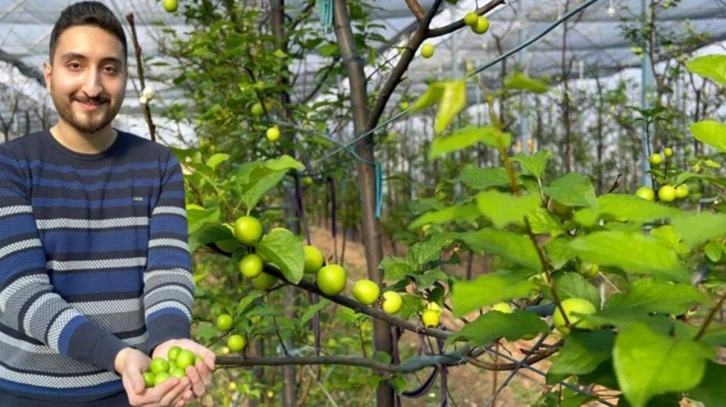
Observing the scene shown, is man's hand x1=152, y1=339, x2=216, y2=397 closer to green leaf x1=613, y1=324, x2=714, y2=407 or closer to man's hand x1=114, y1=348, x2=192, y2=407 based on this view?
man's hand x1=114, y1=348, x2=192, y2=407

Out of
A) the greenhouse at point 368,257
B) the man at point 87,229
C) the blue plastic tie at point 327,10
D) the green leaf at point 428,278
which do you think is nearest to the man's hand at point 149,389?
the greenhouse at point 368,257

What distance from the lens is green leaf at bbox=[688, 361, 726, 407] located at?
445 mm

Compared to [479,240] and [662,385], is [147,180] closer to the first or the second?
[479,240]

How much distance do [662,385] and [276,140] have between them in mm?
1662

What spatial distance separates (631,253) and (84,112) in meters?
0.88

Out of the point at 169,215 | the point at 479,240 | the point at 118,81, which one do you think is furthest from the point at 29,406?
the point at 479,240

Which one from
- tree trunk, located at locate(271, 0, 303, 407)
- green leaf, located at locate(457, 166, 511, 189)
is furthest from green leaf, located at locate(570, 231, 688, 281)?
tree trunk, located at locate(271, 0, 303, 407)

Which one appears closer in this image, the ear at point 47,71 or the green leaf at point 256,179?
the green leaf at point 256,179

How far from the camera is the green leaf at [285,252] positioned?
A: 0.82 metres

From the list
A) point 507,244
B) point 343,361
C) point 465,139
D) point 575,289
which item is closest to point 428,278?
point 343,361

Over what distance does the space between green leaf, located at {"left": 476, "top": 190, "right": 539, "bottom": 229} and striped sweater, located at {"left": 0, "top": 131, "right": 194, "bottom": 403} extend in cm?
69

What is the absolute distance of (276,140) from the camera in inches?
76.7

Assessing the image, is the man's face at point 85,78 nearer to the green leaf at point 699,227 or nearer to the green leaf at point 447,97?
the green leaf at point 447,97

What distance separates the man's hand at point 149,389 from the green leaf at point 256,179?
235 millimetres
